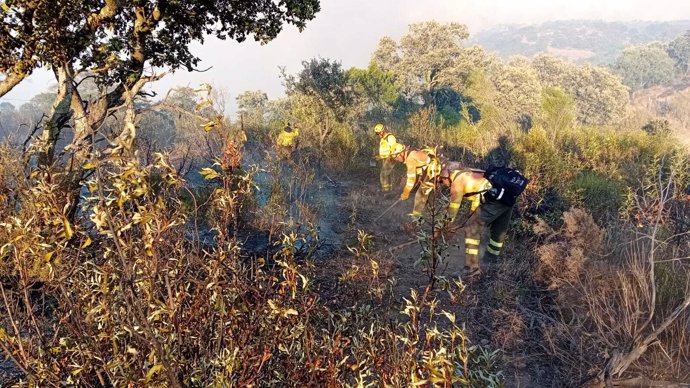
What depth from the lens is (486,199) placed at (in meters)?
5.38

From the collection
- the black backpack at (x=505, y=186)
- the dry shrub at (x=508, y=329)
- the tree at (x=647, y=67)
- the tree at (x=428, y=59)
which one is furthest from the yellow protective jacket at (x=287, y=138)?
the tree at (x=647, y=67)

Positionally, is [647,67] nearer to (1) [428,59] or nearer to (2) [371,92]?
(1) [428,59]

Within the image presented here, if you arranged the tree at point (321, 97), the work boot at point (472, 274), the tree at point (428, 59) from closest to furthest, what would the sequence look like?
the work boot at point (472, 274), the tree at point (321, 97), the tree at point (428, 59)

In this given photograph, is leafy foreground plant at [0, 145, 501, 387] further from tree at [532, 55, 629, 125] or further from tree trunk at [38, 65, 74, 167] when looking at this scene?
tree at [532, 55, 629, 125]

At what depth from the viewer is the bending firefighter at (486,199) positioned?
5.25m

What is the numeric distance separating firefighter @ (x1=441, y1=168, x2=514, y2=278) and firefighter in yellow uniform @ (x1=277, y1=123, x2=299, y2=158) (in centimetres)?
490

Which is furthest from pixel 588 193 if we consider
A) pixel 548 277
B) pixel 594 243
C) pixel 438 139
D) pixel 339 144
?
pixel 339 144

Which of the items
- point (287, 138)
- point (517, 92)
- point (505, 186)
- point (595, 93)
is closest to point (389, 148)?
point (505, 186)

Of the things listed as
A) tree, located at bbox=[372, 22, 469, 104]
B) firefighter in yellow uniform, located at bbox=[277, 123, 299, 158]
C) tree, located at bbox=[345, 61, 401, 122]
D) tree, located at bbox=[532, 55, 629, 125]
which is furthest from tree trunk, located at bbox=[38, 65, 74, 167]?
tree, located at bbox=[532, 55, 629, 125]

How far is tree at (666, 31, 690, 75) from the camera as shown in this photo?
72744mm

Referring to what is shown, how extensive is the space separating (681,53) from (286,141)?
93.8 m

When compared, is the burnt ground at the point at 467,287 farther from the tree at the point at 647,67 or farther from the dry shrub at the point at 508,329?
the tree at the point at 647,67

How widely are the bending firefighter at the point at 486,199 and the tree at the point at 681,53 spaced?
90.6 metres

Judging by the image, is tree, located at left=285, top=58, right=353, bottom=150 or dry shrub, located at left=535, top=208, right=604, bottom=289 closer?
dry shrub, located at left=535, top=208, right=604, bottom=289
